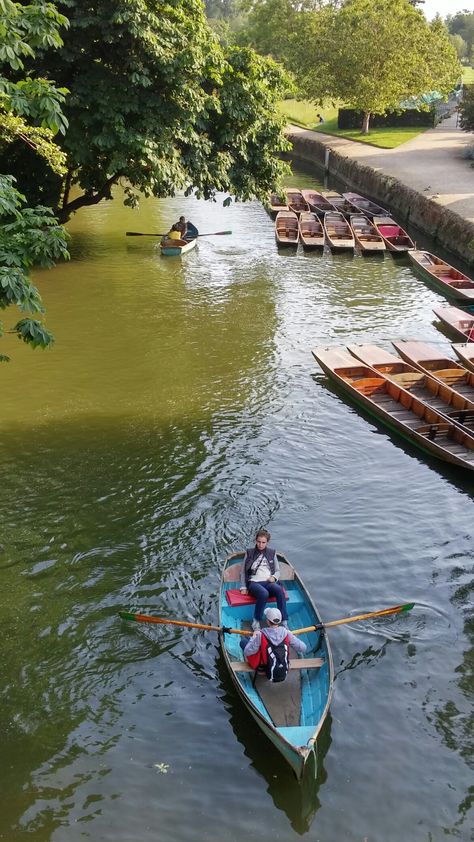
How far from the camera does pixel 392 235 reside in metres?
28.7

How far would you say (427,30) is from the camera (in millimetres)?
46156

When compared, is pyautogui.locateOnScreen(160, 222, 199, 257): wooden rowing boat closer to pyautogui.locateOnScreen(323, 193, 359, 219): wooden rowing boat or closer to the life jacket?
pyautogui.locateOnScreen(323, 193, 359, 219): wooden rowing boat

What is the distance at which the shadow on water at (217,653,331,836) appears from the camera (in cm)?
740

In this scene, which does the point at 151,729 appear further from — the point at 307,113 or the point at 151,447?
the point at 307,113

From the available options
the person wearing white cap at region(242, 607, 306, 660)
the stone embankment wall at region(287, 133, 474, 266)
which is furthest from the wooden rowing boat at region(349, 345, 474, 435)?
the stone embankment wall at region(287, 133, 474, 266)

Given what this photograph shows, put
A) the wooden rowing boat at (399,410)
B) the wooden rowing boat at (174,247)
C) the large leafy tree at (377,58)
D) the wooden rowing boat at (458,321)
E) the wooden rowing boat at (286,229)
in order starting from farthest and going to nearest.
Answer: the large leafy tree at (377,58)
the wooden rowing boat at (286,229)
the wooden rowing boat at (174,247)
the wooden rowing boat at (458,321)
the wooden rowing boat at (399,410)

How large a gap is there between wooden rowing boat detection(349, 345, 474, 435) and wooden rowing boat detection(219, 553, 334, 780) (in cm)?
608

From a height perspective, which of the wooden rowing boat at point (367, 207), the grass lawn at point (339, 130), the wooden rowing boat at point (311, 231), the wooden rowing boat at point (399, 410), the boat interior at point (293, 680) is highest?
the grass lawn at point (339, 130)

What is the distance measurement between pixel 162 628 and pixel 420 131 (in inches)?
1892

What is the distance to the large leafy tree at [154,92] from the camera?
18.8 metres

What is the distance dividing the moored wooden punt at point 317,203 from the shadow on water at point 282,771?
25.9 meters

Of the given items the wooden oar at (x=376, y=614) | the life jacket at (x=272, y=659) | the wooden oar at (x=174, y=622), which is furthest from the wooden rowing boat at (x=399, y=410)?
the life jacket at (x=272, y=659)

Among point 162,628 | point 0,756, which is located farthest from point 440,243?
point 0,756

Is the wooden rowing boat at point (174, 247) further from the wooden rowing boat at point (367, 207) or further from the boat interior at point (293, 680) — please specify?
the boat interior at point (293, 680)
